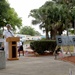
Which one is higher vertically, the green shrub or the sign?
the sign

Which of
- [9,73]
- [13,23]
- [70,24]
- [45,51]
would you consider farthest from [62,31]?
[9,73]

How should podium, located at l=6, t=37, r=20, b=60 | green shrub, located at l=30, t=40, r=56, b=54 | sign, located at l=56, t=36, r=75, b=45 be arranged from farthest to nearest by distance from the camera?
green shrub, located at l=30, t=40, r=56, b=54
sign, located at l=56, t=36, r=75, b=45
podium, located at l=6, t=37, r=20, b=60

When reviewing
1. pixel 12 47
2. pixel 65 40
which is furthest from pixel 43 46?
pixel 12 47

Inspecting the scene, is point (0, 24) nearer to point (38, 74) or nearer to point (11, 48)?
point (11, 48)

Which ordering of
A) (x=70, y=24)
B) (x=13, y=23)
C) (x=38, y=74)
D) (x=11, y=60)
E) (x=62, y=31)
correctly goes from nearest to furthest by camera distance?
(x=38, y=74) < (x=11, y=60) < (x=70, y=24) < (x=62, y=31) < (x=13, y=23)

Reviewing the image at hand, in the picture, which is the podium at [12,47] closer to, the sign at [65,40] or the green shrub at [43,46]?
the sign at [65,40]

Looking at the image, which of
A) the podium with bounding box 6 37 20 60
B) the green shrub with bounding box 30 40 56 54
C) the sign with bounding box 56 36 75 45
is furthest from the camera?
the green shrub with bounding box 30 40 56 54

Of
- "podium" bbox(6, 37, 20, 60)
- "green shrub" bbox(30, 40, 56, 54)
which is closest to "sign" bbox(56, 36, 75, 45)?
"green shrub" bbox(30, 40, 56, 54)

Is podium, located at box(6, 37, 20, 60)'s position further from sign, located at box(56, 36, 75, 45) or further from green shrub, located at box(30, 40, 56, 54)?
green shrub, located at box(30, 40, 56, 54)

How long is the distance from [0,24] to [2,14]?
8.32 m

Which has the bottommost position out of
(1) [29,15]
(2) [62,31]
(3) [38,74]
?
(3) [38,74]

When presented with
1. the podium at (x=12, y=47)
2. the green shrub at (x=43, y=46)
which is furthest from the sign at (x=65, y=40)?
the podium at (x=12, y=47)

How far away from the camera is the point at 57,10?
33.7 metres

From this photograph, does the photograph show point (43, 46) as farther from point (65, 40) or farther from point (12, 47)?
point (12, 47)
